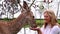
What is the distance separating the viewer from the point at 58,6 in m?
5.29

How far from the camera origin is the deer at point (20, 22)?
13.8 ft

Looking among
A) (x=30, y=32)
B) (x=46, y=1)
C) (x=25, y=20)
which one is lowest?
(x=30, y=32)

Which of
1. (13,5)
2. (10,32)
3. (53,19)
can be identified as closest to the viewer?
(53,19)

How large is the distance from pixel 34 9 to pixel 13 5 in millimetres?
579

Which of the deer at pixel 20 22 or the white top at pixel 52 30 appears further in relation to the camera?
the deer at pixel 20 22

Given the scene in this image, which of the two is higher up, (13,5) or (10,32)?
(13,5)

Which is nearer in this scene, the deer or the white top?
the white top

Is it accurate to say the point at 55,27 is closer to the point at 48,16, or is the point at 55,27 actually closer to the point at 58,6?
the point at 48,16

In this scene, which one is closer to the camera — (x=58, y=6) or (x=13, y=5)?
(x=13, y=5)

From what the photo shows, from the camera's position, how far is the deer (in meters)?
4.21

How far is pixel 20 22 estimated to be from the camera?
14.3 ft

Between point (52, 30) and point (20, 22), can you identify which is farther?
point (20, 22)

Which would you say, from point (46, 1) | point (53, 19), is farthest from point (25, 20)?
point (53, 19)

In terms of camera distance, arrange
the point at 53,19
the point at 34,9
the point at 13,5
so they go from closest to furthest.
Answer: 1. the point at 53,19
2. the point at 13,5
3. the point at 34,9
